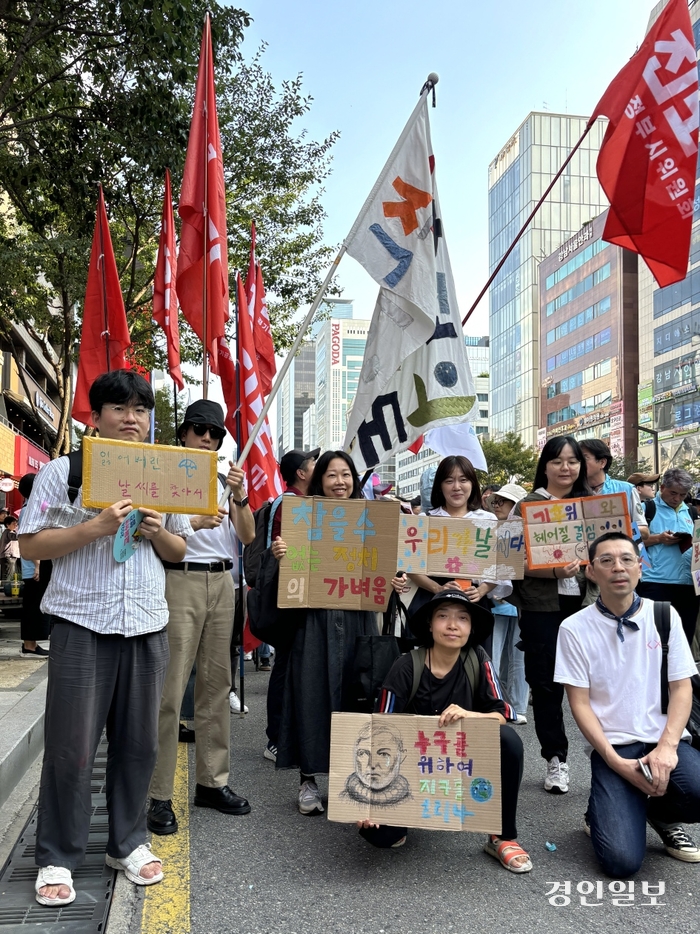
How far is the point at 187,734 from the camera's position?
5902 millimetres

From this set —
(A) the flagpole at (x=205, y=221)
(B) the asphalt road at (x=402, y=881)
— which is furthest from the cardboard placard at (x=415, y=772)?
(A) the flagpole at (x=205, y=221)

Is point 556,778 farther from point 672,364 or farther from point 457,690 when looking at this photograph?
point 672,364

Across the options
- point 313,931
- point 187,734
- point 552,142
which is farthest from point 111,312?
point 552,142

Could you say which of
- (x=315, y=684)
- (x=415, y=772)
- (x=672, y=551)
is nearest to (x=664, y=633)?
(x=415, y=772)

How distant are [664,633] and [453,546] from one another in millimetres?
1478

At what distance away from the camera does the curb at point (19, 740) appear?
4.57m

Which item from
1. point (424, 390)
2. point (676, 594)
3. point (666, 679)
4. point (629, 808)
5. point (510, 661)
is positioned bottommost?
point (629, 808)

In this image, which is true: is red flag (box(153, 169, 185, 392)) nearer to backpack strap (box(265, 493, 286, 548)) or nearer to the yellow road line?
backpack strap (box(265, 493, 286, 548))

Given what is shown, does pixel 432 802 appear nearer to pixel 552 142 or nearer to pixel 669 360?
pixel 669 360

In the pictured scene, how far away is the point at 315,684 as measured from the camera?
4.34m

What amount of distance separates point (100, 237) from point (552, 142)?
92360mm

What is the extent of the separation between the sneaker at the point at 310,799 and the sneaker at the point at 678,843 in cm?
161

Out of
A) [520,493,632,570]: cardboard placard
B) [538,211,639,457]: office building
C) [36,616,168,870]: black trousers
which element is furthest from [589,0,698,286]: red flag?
[538,211,639,457]: office building

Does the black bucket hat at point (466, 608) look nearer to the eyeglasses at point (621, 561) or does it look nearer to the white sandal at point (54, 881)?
the eyeglasses at point (621, 561)
